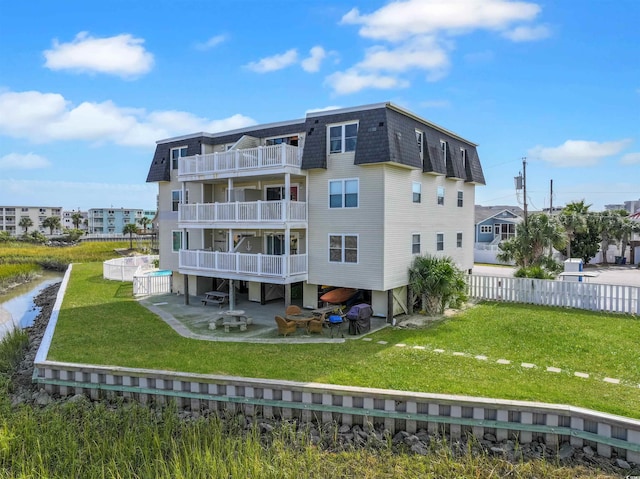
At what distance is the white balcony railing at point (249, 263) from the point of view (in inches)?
679

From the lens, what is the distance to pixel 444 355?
12250 mm

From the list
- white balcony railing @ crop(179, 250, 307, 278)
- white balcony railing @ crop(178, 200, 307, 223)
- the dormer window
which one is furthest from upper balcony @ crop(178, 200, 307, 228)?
the dormer window

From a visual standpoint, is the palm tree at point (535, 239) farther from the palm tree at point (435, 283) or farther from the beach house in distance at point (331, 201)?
the palm tree at point (435, 283)

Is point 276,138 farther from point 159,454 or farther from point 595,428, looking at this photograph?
point 595,428

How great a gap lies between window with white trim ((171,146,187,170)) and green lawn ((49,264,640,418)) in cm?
940

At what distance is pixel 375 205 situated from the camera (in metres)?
16.5

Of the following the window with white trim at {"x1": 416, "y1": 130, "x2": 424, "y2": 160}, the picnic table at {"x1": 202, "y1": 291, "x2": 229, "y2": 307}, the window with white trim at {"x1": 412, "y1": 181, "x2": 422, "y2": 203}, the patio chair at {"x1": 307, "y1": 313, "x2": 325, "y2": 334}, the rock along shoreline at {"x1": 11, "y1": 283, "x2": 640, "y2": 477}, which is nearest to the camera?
the rock along shoreline at {"x1": 11, "y1": 283, "x2": 640, "y2": 477}

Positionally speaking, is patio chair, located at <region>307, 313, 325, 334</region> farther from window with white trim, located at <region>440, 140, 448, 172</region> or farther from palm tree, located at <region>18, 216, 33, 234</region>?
palm tree, located at <region>18, 216, 33, 234</region>

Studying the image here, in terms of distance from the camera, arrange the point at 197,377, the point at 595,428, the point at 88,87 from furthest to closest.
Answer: the point at 88,87
the point at 197,377
the point at 595,428

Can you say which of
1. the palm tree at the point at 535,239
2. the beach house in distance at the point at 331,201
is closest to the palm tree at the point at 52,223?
the beach house in distance at the point at 331,201

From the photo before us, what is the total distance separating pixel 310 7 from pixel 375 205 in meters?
7.82

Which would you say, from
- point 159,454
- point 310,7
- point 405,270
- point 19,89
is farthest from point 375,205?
point 19,89

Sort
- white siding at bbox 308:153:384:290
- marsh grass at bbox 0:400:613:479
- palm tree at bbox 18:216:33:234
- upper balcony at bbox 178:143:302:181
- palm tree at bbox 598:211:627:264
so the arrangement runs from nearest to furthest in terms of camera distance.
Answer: marsh grass at bbox 0:400:613:479
white siding at bbox 308:153:384:290
upper balcony at bbox 178:143:302:181
palm tree at bbox 598:211:627:264
palm tree at bbox 18:216:33:234

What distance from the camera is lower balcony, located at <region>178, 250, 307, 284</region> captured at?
17.2m
